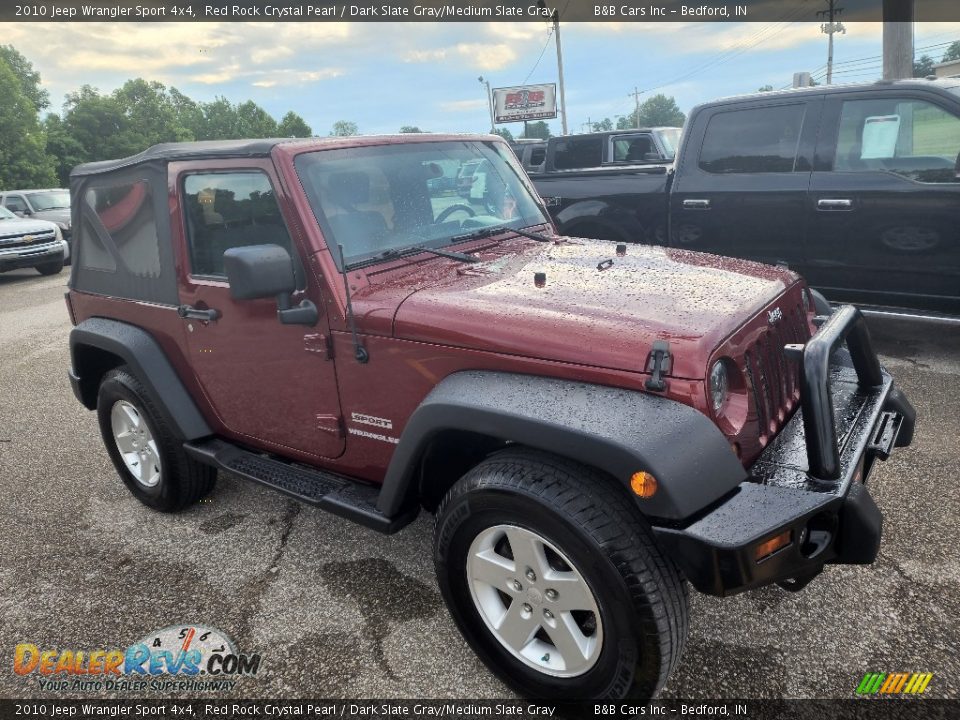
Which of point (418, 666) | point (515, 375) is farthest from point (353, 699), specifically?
point (515, 375)

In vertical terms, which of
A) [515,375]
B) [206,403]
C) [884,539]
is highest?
[515,375]

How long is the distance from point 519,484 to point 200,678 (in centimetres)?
153

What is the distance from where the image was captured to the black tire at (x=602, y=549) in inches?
75.7

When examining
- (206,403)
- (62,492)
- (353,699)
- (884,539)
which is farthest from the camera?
(62,492)

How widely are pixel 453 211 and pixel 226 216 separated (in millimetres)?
999

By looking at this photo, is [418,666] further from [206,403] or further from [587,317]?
[206,403]

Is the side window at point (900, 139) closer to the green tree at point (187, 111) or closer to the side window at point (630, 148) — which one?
the side window at point (630, 148)

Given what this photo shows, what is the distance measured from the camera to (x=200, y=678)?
2590 millimetres

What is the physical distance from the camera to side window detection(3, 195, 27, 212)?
16.6 metres

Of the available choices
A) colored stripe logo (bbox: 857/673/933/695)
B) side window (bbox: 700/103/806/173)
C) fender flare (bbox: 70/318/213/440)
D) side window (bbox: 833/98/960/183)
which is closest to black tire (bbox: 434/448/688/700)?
colored stripe logo (bbox: 857/673/933/695)

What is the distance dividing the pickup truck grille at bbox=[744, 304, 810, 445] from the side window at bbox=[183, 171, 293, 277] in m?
1.75

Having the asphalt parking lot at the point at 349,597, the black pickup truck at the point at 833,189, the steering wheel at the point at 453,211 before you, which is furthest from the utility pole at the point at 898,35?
the steering wheel at the point at 453,211

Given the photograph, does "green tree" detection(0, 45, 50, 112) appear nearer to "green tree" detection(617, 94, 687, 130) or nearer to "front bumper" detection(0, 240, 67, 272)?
"front bumper" detection(0, 240, 67, 272)

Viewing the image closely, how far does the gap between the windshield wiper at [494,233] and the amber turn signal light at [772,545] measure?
1.80 metres
